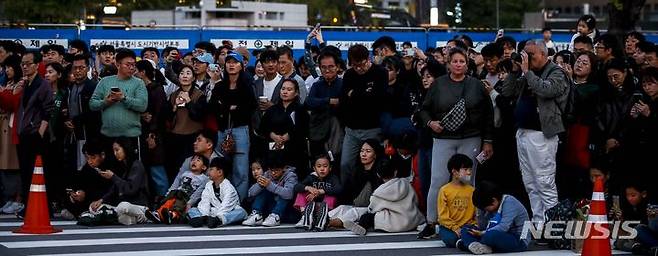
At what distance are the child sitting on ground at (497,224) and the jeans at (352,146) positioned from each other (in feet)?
7.61

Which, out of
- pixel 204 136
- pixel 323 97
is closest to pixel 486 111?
pixel 323 97

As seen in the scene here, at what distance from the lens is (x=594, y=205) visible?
33.4ft

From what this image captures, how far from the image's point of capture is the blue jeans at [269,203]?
13.6m

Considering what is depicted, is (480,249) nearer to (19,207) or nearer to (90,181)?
(90,181)

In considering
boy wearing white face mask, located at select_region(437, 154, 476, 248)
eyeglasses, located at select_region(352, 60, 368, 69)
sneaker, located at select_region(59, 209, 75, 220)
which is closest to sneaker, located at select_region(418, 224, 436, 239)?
boy wearing white face mask, located at select_region(437, 154, 476, 248)

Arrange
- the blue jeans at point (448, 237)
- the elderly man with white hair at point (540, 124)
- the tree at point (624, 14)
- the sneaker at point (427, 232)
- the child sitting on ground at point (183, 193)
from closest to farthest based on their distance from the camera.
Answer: the blue jeans at point (448, 237)
the elderly man with white hair at point (540, 124)
the sneaker at point (427, 232)
the child sitting on ground at point (183, 193)
the tree at point (624, 14)

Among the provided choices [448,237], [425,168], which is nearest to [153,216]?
[425,168]

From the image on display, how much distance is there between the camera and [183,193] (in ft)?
45.2

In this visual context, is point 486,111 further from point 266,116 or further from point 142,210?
point 142,210

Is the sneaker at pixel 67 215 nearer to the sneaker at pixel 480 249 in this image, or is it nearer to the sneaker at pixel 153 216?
the sneaker at pixel 153 216

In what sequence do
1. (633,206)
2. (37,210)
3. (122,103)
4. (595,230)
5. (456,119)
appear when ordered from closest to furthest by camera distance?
(595,230)
(633,206)
(456,119)
(37,210)
(122,103)

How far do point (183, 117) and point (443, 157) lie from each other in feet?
12.2

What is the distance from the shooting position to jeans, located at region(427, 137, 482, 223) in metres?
12.3

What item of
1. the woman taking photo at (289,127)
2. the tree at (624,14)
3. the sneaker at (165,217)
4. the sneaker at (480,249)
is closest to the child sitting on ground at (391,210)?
the woman taking photo at (289,127)
